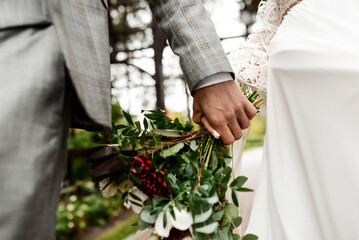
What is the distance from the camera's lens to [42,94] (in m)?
0.75

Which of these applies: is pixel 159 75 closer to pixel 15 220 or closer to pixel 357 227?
pixel 357 227

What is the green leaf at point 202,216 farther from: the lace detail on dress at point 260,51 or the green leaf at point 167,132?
the lace detail on dress at point 260,51

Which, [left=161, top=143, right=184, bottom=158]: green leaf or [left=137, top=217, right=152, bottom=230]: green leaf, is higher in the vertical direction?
[left=161, top=143, right=184, bottom=158]: green leaf

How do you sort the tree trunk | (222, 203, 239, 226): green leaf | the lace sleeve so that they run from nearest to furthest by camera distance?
(222, 203, 239, 226): green leaf < the lace sleeve < the tree trunk

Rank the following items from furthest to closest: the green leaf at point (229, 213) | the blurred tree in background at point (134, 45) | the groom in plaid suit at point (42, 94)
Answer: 1. the blurred tree in background at point (134, 45)
2. the green leaf at point (229, 213)
3. the groom in plaid suit at point (42, 94)

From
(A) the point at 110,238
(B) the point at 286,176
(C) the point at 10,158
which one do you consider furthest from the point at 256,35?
(A) the point at 110,238

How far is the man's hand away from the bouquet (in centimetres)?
8

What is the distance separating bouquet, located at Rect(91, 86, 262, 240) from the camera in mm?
1028

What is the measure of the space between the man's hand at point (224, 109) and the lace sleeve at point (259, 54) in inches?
10.5

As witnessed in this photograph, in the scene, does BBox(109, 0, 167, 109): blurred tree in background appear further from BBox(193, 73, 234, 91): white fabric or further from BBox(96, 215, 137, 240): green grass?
BBox(193, 73, 234, 91): white fabric

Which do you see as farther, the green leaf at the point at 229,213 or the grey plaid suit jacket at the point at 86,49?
the green leaf at the point at 229,213

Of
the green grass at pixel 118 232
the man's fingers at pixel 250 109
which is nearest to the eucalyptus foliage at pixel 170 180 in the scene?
the man's fingers at pixel 250 109

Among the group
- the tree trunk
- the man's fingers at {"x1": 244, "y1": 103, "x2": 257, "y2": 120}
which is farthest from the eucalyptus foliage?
the tree trunk

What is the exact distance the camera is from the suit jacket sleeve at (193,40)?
1106 mm
